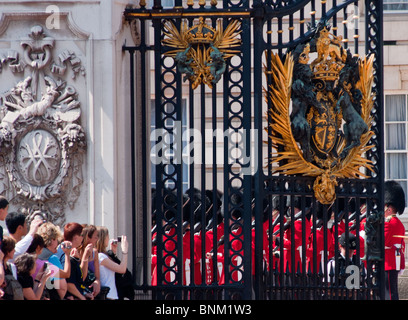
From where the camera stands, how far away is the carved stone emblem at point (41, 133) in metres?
10.0

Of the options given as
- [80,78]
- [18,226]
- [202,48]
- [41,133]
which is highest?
[202,48]

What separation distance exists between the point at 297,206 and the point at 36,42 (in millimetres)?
5128

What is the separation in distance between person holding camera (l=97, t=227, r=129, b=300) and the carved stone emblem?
0.52 metres

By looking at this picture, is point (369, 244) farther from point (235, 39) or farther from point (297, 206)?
point (297, 206)

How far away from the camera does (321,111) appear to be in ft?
35.4

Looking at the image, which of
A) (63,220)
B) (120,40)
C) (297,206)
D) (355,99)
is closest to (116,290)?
(63,220)

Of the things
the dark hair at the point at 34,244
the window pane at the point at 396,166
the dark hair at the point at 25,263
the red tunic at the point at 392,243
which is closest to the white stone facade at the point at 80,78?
the dark hair at the point at 34,244

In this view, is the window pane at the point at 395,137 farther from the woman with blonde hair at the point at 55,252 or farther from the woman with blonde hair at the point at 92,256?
the woman with blonde hair at the point at 55,252

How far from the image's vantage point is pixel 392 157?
18.6 meters

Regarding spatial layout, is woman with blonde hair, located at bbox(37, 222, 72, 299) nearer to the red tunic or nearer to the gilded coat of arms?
the gilded coat of arms

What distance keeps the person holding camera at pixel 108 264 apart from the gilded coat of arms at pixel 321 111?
169 cm

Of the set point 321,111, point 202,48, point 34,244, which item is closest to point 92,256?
point 34,244

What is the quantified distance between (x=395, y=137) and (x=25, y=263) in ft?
37.1

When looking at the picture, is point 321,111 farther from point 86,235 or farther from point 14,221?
point 14,221
